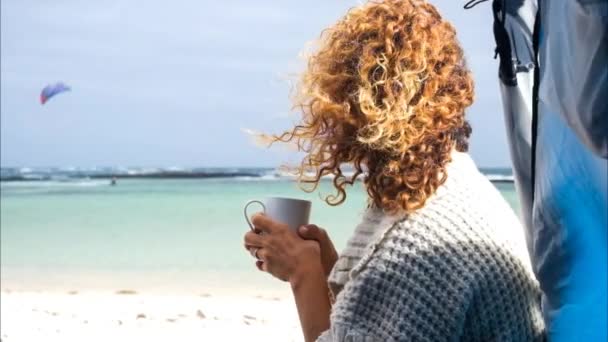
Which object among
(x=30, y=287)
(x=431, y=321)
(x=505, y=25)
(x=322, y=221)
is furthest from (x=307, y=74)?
(x=322, y=221)

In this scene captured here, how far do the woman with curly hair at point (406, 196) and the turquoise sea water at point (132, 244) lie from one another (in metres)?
3.31

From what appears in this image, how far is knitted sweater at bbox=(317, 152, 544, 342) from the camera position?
1.47m

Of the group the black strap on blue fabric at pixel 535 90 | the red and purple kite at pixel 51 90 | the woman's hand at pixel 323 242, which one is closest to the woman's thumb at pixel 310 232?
the woman's hand at pixel 323 242

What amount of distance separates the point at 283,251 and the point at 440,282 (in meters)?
0.36

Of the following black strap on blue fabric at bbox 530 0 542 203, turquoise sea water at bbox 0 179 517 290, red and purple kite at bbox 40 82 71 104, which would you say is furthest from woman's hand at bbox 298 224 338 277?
red and purple kite at bbox 40 82 71 104

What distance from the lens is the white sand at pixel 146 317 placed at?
5.00 m

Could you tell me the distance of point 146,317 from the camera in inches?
229

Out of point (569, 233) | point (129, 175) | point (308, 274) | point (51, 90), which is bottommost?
point (129, 175)

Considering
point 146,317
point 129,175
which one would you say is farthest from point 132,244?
point 129,175

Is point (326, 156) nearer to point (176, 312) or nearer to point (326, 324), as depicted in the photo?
point (326, 324)

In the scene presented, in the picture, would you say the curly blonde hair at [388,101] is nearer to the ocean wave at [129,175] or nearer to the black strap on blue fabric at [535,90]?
the black strap on blue fabric at [535,90]

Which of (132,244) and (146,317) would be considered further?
(132,244)

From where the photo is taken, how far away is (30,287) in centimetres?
808

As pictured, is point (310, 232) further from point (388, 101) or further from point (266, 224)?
point (388, 101)
